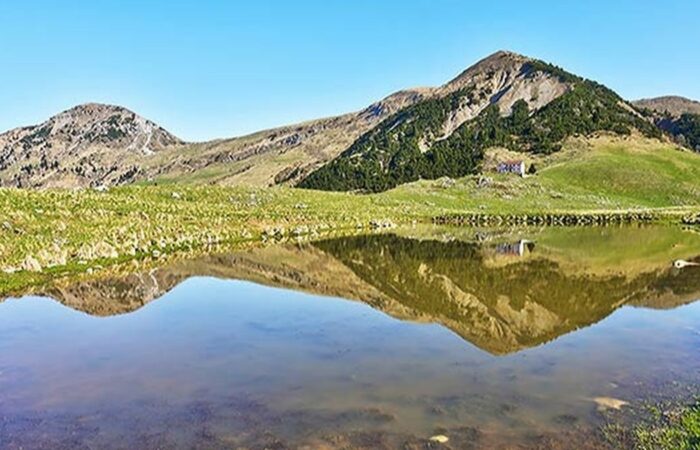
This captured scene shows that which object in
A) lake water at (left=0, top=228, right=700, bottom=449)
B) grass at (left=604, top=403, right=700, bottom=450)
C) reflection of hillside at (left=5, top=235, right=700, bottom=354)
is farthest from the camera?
reflection of hillside at (left=5, top=235, right=700, bottom=354)

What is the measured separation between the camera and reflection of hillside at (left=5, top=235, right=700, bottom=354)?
2406cm

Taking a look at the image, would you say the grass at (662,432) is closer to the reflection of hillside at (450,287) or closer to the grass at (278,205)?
the reflection of hillside at (450,287)

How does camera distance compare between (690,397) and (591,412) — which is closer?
→ (591,412)

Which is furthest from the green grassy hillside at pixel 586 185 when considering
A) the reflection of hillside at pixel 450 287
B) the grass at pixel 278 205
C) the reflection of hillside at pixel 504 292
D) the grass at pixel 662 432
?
the grass at pixel 662 432

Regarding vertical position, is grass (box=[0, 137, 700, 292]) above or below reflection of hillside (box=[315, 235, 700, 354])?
above

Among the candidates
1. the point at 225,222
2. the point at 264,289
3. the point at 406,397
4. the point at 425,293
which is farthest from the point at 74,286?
the point at 225,222

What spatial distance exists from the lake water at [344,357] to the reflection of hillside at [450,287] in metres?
0.18

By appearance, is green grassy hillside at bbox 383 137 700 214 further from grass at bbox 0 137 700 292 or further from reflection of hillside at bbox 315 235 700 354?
reflection of hillside at bbox 315 235 700 354

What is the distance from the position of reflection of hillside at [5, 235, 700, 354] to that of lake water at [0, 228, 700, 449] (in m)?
0.18

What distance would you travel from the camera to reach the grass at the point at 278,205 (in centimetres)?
4131

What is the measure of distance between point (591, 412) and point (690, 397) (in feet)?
10.3

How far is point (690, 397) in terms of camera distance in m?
14.9

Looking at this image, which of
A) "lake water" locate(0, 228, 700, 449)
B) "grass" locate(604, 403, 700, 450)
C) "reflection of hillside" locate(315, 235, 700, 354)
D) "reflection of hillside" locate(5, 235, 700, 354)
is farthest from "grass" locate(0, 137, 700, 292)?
"grass" locate(604, 403, 700, 450)

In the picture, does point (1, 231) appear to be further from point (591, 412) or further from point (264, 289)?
point (591, 412)
